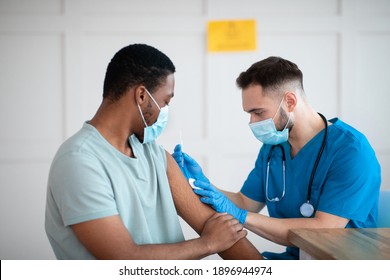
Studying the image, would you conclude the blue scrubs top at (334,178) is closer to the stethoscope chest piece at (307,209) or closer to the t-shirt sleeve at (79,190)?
the stethoscope chest piece at (307,209)

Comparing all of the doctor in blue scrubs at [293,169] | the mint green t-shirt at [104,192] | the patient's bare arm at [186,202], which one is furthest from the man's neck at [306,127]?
the mint green t-shirt at [104,192]

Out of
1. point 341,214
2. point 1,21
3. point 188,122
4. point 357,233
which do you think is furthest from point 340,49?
point 1,21

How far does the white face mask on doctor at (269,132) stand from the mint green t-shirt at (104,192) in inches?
18.2

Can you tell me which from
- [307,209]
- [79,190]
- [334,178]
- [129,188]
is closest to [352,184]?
[334,178]

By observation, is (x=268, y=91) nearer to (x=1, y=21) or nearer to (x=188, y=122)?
(x=188, y=122)

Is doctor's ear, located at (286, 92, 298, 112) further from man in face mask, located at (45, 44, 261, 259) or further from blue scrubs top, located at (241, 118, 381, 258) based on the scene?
man in face mask, located at (45, 44, 261, 259)

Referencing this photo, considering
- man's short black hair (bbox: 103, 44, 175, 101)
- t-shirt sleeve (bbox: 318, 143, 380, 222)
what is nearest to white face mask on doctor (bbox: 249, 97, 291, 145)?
t-shirt sleeve (bbox: 318, 143, 380, 222)

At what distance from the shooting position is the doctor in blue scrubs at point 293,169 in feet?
4.75

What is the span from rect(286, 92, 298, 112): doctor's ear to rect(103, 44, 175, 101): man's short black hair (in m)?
0.60

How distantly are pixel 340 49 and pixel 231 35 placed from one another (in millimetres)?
640

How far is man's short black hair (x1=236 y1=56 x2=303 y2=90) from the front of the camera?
5.49 ft

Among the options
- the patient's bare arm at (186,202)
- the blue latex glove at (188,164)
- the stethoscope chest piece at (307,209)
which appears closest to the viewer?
the patient's bare arm at (186,202)

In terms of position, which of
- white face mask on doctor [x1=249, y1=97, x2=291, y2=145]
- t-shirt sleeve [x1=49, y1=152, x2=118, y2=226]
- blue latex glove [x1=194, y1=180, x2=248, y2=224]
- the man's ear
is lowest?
blue latex glove [x1=194, y1=180, x2=248, y2=224]

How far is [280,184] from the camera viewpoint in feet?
5.60
